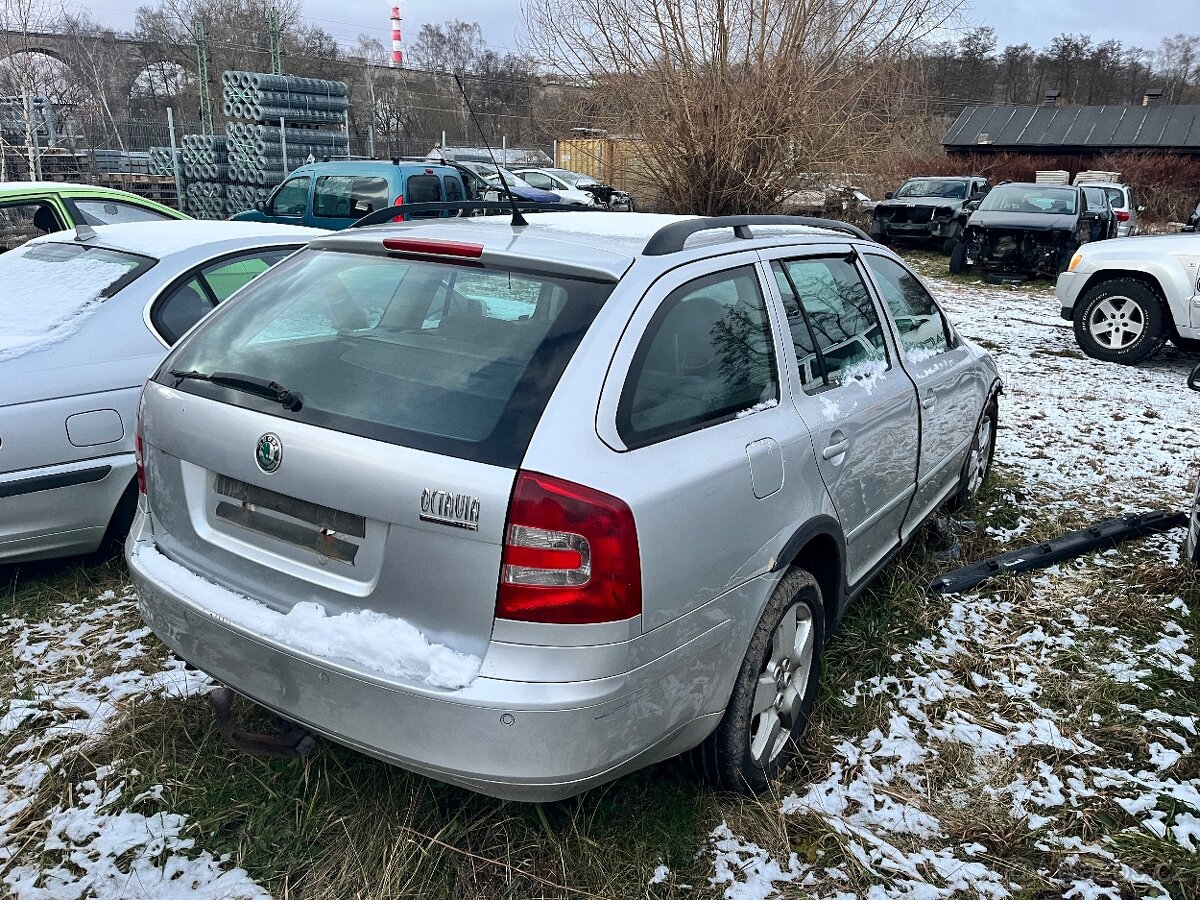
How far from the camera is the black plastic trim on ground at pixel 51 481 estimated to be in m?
3.26

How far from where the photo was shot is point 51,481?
3.35 metres

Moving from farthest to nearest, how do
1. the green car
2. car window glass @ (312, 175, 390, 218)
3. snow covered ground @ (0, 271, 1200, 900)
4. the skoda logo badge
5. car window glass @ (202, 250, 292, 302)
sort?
car window glass @ (312, 175, 390, 218)
the green car
car window glass @ (202, 250, 292, 302)
snow covered ground @ (0, 271, 1200, 900)
the skoda logo badge

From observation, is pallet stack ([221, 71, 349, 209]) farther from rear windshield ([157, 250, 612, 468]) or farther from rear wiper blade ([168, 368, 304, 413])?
rear wiper blade ([168, 368, 304, 413])

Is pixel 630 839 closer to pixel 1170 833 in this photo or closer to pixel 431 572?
pixel 431 572

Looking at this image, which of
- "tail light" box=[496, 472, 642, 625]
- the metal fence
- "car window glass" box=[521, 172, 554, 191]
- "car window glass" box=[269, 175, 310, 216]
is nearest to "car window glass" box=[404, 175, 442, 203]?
"car window glass" box=[269, 175, 310, 216]

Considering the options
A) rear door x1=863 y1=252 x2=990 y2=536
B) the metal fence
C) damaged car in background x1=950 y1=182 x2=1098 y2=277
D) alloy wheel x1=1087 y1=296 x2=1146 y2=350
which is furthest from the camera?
the metal fence

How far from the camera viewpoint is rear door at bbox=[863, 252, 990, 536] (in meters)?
3.73

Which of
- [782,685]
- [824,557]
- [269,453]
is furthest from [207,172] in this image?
[782,685]

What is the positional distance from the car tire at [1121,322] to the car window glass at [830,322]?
663cm

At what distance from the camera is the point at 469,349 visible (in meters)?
2.31

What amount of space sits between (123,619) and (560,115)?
1089cm

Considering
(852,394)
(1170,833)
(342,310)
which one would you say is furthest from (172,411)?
(1170,833)

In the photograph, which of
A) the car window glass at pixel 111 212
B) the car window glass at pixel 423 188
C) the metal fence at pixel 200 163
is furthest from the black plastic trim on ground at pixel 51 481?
the metal fence at pixel 200 163

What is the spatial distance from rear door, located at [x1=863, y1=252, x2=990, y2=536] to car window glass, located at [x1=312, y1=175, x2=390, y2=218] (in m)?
8.41
